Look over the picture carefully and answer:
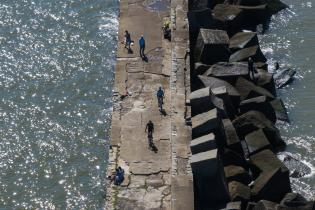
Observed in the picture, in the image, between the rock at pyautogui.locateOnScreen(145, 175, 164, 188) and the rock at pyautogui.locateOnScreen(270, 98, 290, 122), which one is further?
the rock at pyautogui.locateOnScreen(270, 98, 290, 122)

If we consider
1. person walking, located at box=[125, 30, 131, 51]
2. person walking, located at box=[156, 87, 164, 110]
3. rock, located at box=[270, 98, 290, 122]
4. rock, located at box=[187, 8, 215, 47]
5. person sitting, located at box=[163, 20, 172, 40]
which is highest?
rock, located at box=[187, 8, 215, 47]

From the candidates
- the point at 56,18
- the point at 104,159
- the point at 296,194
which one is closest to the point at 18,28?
the point at 56,18

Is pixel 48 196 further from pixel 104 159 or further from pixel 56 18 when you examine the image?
pixel 56 18

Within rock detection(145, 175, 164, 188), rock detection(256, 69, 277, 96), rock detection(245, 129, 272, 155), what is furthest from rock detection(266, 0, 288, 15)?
rock detection(145, 175, 164, 188)

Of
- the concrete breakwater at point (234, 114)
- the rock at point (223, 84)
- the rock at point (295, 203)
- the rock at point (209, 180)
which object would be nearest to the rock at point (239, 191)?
the concrete breakwater at point (234, 114)

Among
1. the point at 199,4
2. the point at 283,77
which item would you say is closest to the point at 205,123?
the point at 283,77

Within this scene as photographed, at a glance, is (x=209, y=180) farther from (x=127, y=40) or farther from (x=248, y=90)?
(x=127, y=40)

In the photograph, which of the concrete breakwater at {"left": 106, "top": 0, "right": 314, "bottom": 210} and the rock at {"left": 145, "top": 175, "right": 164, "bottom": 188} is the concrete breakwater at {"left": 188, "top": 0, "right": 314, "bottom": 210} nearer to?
the concrete breakwater at {"left": 106, "top": 0, "right": 314, "bottom": 210}
